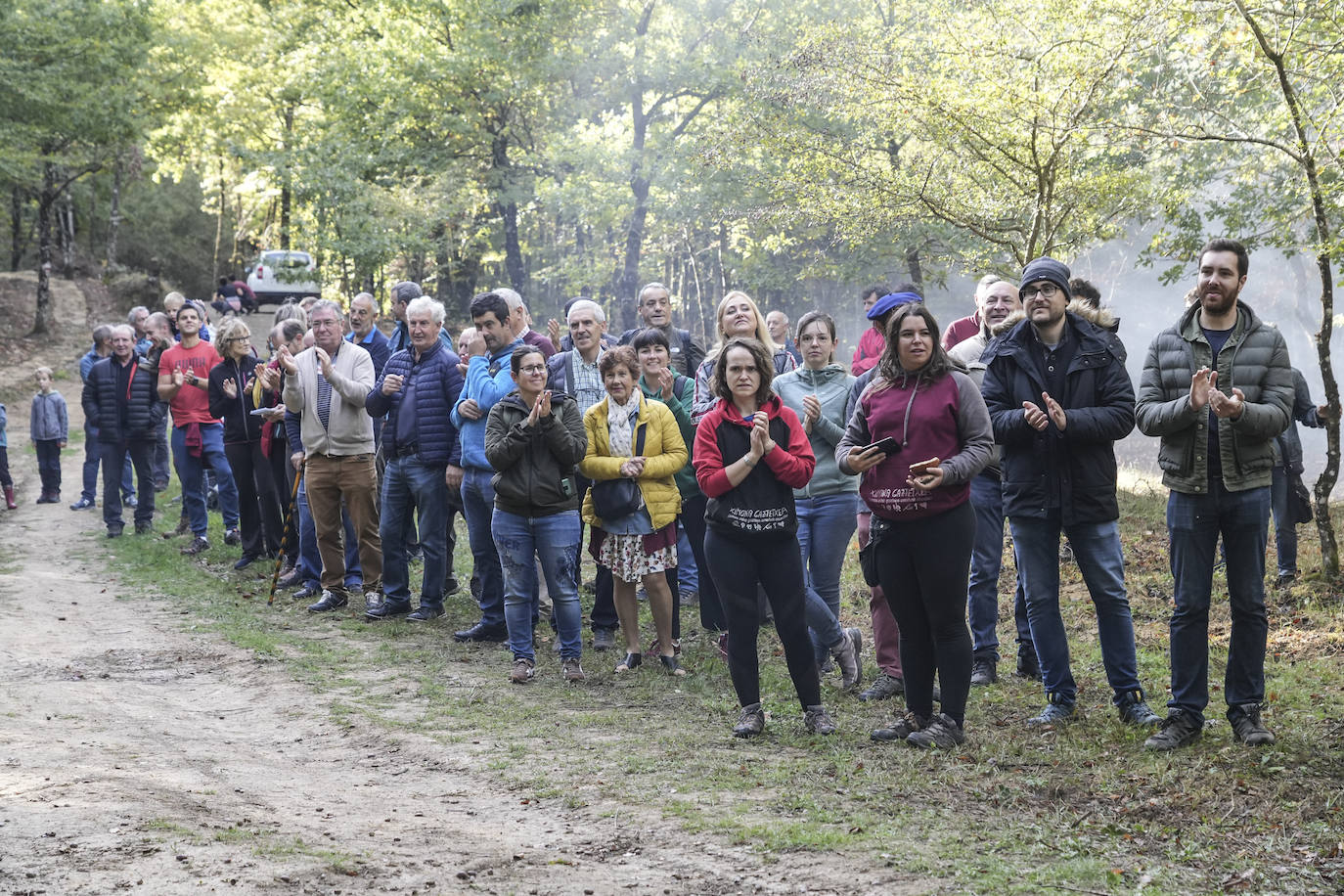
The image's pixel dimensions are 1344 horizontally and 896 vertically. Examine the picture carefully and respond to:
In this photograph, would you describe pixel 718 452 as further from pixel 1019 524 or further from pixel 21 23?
pixel 21 23

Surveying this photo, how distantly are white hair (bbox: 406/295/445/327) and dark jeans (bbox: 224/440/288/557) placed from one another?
10.2 ft

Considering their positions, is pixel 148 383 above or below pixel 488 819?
above

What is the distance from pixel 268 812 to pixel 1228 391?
14.6ft

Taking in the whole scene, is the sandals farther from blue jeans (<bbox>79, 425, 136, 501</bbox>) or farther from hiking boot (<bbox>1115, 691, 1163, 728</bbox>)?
blue jeans (<bbox>79, 425, 136, 501</bbox>)

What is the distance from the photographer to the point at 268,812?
4555mm

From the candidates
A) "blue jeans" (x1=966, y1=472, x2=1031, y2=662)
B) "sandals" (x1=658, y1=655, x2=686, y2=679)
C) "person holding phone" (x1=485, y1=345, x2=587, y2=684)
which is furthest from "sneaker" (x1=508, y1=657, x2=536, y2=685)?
"blue jeans" (x1=966, y1=472, x2=1031, y2=662)

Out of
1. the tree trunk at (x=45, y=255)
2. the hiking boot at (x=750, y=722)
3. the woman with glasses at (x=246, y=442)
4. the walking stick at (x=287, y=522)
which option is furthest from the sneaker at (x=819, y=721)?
the tree trunk at (x=45, y=255)

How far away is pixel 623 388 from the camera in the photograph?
7.00 metres

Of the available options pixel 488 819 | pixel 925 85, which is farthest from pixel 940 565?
pixel 925 85

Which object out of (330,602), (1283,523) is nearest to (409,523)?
(330,602)

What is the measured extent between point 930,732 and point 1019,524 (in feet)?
3.71

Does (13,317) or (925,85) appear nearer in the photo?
(925,85)

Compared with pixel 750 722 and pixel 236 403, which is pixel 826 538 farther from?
pixel 236 403

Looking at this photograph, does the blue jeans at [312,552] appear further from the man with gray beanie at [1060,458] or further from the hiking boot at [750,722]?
the man with gray beanie at [1060,458]
